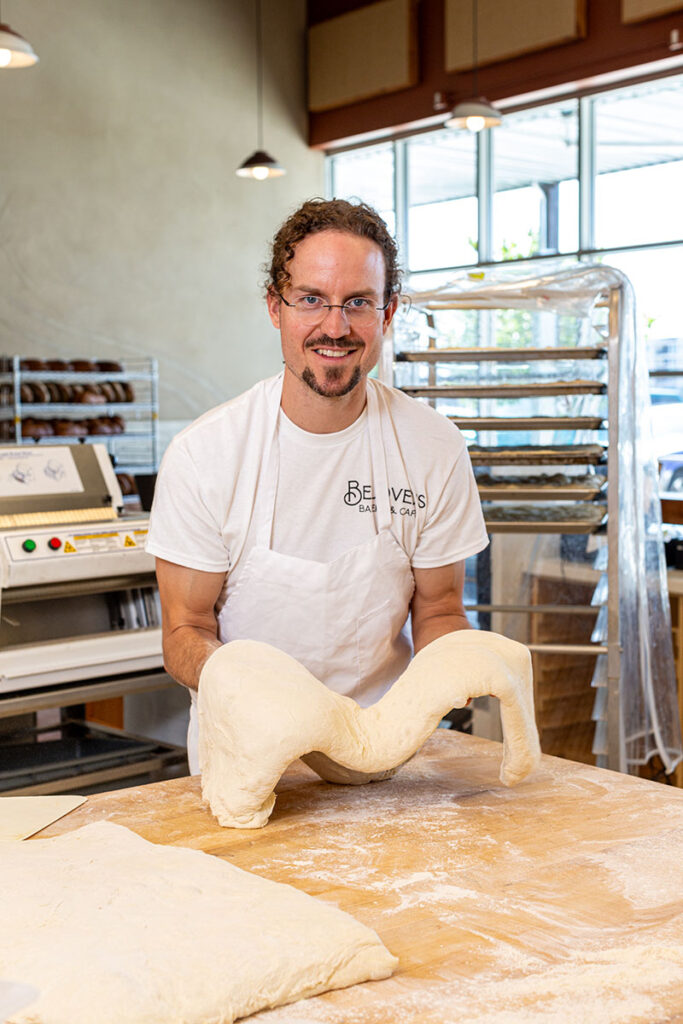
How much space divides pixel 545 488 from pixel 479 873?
81.2 inches

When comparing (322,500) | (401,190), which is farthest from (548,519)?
(401,190)

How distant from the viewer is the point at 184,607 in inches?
64.6

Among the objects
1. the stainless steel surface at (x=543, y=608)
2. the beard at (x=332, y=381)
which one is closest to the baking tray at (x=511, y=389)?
the stainless steel surface at (x=543, y=608)

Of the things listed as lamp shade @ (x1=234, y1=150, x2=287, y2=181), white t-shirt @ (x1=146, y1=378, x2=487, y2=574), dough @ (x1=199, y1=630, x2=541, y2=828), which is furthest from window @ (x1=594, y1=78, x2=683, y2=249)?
dough @ (x1=199, y1=630, x2=541, y2=828)

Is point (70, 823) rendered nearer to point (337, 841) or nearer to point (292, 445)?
point (337, 841)

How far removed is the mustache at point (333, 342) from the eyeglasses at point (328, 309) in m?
0.02

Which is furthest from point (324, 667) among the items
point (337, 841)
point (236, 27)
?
point (236, 27)

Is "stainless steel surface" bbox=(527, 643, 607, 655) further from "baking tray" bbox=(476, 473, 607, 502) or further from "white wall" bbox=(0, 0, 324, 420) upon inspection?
"white wall" bbox=(0, 0, 324, 420)

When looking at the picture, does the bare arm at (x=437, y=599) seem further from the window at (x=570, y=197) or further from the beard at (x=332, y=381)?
the window at (x=570, y=197)

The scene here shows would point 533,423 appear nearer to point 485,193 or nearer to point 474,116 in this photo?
point 474,116

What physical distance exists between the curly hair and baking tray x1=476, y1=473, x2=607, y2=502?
154 cm

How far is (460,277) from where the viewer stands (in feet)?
11.1

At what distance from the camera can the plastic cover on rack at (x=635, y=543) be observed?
3.12 m

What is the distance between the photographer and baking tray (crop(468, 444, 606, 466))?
3.07m
